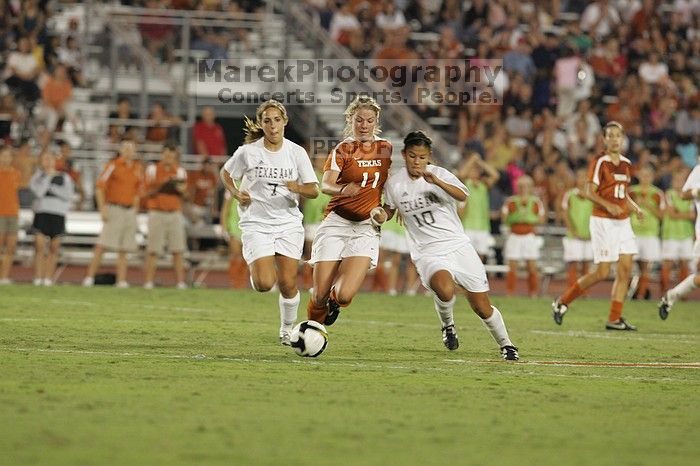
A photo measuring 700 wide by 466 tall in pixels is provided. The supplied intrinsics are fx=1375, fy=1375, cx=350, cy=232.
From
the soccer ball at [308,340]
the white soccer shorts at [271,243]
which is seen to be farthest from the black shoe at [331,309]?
the soccer ball at [308,340]

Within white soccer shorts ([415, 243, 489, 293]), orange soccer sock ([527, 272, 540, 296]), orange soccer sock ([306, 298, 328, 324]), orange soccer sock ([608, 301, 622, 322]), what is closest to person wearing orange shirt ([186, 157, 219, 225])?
A: orange soccer sock ([527, 272, 540, 296])

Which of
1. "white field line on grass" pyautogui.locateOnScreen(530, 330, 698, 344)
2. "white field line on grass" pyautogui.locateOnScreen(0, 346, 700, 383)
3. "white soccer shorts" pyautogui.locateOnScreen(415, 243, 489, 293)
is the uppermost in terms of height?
"white soccer shorts" pyautogui.locateOnScreen(415, 243, 489, 293)

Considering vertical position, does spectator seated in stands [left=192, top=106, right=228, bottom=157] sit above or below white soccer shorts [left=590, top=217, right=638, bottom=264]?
above

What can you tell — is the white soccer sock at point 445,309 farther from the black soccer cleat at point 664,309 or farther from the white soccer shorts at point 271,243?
the black soccer cleat at point 664,309

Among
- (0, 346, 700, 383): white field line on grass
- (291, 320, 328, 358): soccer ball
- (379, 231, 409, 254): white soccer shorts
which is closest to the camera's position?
(0, 346, 700, 383): white field line on grass

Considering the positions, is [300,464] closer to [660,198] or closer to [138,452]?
[138,452]

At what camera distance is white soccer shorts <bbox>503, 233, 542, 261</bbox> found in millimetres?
23125

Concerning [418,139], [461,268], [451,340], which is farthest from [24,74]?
[461,268]

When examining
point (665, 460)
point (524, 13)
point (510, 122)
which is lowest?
point (665, 460)

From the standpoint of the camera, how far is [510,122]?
2919cm

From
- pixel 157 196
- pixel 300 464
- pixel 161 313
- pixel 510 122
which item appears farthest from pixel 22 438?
pixel 510 122

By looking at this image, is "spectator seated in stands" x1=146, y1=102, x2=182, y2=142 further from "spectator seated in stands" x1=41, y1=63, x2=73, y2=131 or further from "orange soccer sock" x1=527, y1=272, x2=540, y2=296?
"orange soccer sock" x1=527, y1=272, x2=540, y2=296

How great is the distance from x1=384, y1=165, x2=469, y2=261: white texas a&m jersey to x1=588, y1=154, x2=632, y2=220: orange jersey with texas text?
459cm

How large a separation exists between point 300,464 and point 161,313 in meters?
10.1
